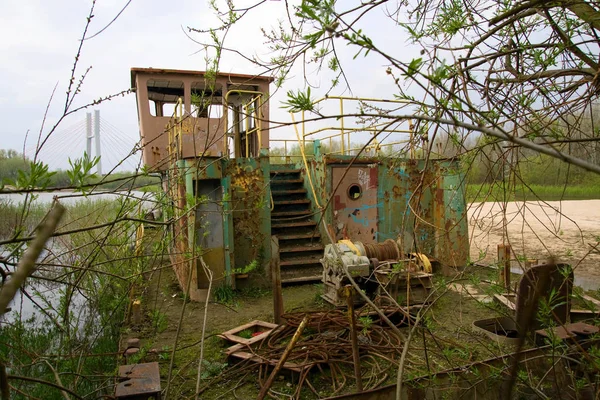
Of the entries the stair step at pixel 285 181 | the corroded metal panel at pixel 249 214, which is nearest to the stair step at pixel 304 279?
the corroded metal panel at pixel 249 214

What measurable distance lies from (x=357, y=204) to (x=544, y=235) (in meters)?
11.5

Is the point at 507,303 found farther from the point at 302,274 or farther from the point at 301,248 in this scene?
the point at 301,248

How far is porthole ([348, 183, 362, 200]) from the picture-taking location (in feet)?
25.3

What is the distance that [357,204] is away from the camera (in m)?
7.73

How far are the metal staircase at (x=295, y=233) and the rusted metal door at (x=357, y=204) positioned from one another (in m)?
0.54

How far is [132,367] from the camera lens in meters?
2.56

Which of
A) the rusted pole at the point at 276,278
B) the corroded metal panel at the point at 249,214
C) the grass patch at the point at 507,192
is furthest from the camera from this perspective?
the corroded metal panel at the point at 249,214

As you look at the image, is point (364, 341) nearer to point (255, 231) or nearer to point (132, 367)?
point (132, 367)

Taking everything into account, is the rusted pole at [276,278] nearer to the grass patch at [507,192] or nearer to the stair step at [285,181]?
the grass patch at [507,192]

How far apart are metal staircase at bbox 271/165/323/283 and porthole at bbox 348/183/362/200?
0.81m

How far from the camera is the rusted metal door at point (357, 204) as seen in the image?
7641 mm

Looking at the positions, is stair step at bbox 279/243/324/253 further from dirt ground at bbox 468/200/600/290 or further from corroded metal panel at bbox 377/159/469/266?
dirt ground at bbox 468/200/600/290

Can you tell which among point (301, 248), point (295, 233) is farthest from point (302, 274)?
point (295, 233)

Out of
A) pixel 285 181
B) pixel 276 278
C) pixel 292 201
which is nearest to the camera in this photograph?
pixel 276 278
